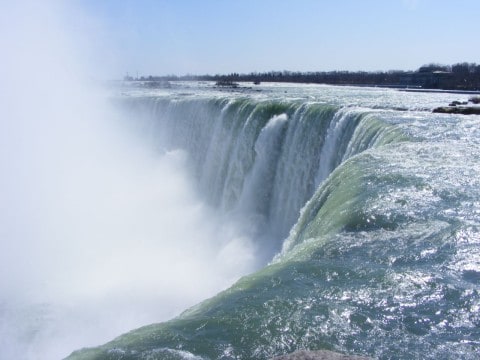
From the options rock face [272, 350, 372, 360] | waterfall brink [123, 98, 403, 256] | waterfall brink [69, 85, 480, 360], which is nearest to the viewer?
rock face [272, 350, 372, 360]

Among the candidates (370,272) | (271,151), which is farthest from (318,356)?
(271,151)

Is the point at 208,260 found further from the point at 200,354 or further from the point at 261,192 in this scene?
the point at 200,354

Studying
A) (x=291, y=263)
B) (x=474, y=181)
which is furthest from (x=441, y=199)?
(x=291, y=263)

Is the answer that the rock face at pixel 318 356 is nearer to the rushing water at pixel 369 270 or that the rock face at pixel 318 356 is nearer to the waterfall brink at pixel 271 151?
the rushing water at pixel 369 270

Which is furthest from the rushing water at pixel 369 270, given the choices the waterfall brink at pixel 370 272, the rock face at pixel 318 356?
the rock face at pixel 318 356

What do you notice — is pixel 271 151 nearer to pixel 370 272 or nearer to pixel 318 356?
pixel 370 272

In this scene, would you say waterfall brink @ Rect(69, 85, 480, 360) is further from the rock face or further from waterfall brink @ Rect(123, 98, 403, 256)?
the rock face

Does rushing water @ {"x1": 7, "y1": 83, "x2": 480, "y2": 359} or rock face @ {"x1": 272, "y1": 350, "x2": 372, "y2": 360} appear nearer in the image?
rock face @ {"x1": 272, "y1": 350, "x2": 372, "y2": 360}

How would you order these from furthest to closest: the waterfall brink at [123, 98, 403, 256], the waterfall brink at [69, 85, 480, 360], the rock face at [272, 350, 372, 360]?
1. the waterfall brink at [123, 98, 403, 256]
2. the waterfall brink at [69, 85, 480, 360]
3. the rock face at [272, 350, 372, 360]

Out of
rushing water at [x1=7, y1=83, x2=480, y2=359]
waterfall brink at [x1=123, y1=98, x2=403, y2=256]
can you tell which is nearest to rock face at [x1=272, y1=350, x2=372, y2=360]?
rushing water at [x1=7, y1=83, x2=480, y2=359]

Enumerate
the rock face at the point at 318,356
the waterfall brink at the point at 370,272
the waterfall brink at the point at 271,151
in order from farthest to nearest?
1. the waterfall brink at the point at 271,151
2. the waterfall brink at the point at 370,272
3. the rock face at the point at 318,356
